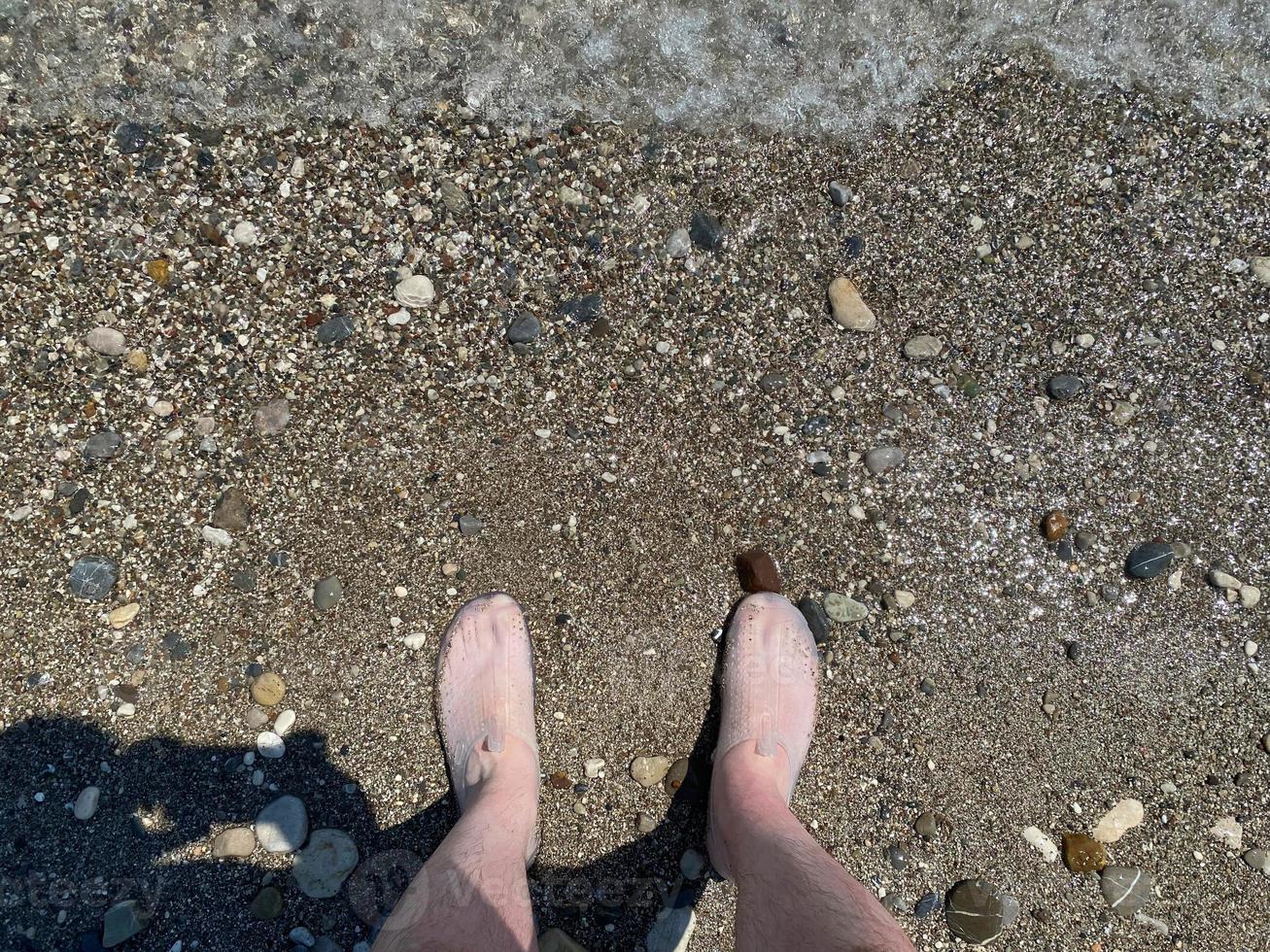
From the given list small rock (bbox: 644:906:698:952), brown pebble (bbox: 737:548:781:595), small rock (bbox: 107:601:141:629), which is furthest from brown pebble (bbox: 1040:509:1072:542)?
small rock (bbox: 107:601:141:629)

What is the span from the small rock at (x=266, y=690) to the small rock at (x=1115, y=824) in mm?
2419

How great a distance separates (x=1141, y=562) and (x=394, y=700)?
2.27 meters

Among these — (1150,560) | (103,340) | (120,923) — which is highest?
(1150,560)

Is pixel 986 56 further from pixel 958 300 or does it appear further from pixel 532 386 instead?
pixel 532 386

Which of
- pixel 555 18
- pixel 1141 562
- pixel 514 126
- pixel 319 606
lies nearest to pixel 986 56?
pixel 555 18

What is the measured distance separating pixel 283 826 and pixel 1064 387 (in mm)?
2639

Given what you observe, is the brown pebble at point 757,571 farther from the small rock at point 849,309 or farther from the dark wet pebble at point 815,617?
the small rock at point 849,309

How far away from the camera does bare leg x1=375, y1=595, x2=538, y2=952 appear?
61.9 inches

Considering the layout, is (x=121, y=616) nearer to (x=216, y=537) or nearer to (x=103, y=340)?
(x=216, y=537)

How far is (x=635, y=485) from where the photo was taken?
2180mm

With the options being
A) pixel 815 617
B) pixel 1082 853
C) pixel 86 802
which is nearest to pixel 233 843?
pixel 86 802

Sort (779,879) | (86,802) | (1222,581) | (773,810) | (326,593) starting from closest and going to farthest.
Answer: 1. (779,879)
2. (773,810)
3. (86,802)
4. (326,593)
5. (1222,581)

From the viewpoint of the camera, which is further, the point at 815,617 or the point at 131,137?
the point at 815,617

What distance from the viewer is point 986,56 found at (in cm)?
226
